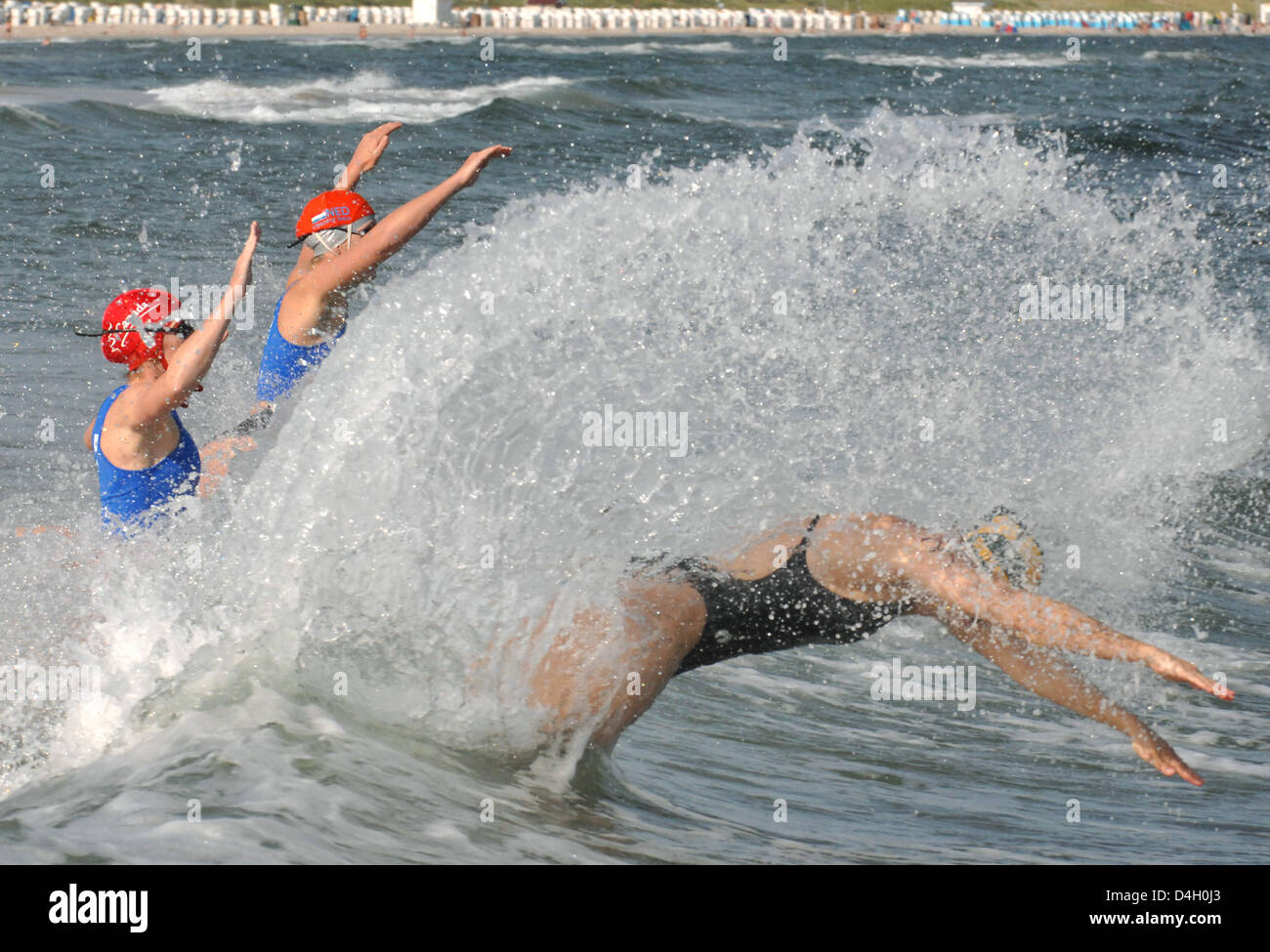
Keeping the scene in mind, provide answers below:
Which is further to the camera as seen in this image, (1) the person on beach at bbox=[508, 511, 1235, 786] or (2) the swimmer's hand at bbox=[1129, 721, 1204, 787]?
(1) the person on beach at bbox=[508, 511, 1235, 786]

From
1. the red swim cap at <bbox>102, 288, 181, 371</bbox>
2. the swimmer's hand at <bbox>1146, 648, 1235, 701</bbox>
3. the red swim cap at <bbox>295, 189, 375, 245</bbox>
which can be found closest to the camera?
the swimmer's hand at <bbox>1146, 648, 1235, 701</bbox>

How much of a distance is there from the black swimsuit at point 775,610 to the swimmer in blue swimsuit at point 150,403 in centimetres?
179

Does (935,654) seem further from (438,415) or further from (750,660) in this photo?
(438,415)

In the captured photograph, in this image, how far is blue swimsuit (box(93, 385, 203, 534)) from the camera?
5457mm

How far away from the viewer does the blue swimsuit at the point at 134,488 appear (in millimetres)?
5457

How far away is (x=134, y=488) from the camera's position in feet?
17.9

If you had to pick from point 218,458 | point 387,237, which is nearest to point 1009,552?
point 387,237

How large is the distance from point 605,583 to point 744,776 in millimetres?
1180

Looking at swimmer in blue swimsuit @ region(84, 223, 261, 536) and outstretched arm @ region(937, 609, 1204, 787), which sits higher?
swimmer in blue swimsuit @ region(84, 223, 261, 536)

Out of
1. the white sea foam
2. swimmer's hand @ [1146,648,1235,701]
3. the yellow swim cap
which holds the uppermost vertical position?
the white sea foam

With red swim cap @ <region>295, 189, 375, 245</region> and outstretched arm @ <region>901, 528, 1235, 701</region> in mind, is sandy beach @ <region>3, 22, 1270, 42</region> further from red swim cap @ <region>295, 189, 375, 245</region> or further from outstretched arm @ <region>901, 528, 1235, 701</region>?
outstretched arm @ <region>901, 528, 1235, 701</region>

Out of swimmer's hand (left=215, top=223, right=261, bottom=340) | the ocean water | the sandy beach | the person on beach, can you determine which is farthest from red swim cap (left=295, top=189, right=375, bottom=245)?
the sandy beach

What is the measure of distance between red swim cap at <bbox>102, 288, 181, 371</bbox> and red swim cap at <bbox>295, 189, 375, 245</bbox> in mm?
843

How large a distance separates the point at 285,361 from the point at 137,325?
0.86 metres
